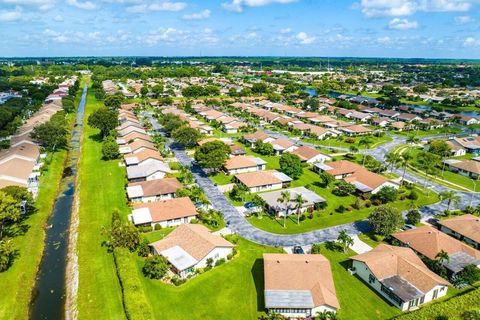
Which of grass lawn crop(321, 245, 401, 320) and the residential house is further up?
the residential house

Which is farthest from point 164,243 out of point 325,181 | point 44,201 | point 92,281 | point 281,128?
point 281,128

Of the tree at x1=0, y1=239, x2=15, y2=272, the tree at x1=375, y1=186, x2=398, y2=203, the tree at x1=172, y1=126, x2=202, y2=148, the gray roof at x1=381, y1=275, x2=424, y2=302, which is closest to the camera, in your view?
the gray roof at x1=381, y1=275, x2=424, y2=302

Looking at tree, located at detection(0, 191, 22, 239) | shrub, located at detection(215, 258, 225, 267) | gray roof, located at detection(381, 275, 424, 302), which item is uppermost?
tree, located at detection(0, 191, 22, 239)

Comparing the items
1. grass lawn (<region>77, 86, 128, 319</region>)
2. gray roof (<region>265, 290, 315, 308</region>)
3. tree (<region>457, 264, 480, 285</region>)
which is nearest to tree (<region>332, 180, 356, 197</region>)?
tree (<region>457, 264, 480, 285</region>)

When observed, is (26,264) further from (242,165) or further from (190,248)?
(242,165)

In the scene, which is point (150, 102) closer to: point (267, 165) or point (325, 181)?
point (267, 165)

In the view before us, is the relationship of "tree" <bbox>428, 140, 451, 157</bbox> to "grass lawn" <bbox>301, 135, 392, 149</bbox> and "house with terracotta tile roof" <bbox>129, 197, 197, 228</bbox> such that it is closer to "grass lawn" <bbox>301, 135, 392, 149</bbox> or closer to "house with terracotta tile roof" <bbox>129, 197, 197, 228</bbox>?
"grass lawn" <bbox>301, 135, 392, 149</bbox>
